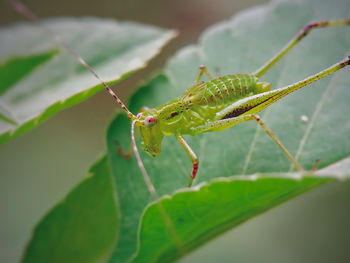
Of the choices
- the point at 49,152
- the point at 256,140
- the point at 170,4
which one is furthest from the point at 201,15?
the point at 256,140

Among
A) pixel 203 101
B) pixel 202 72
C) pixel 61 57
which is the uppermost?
pixel 61 57

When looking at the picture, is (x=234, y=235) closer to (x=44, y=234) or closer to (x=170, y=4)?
(x=44, y=234)

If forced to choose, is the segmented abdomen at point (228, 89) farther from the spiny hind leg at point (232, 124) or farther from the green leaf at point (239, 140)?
the spiny hind leg at point (232, 124)

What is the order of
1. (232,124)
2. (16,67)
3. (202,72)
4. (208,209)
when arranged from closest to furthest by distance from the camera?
(208,209)
(16,67)
(232,124)
(202,72)

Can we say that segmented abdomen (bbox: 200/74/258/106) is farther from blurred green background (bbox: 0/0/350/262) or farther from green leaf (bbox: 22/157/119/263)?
green leaf (bbox: 22/157/119/263)

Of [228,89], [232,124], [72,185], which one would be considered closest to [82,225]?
[72,185]

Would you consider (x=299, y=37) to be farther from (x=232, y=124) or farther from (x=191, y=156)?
(x=191, y=156)

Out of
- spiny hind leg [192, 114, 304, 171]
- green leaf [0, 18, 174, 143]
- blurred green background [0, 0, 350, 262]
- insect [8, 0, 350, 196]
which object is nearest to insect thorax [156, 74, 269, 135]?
insect [8, 0, 350, 196]

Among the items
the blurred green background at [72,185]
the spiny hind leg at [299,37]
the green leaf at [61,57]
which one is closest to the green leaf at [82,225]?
the green leaf at [61,57]
